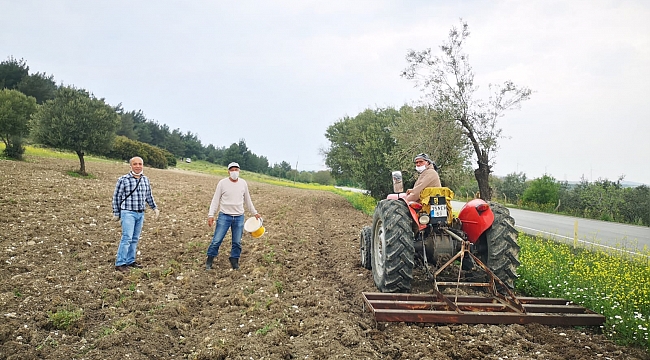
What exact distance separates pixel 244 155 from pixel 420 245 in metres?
83.3

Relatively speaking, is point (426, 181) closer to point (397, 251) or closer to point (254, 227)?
point (397, 251)

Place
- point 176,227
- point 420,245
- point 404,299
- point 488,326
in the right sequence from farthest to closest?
point 176,227
point 420,245
point 404,299
point 488,326

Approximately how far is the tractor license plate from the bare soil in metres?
1.30

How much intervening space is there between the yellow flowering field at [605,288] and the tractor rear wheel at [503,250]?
0.90 m

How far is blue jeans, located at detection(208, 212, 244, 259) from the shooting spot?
6.84m

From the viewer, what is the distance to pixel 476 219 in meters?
5.05

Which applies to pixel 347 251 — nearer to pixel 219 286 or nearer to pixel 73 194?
pixel 219 286

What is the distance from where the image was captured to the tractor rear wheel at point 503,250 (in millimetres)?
4855

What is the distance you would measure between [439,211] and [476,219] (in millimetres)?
543

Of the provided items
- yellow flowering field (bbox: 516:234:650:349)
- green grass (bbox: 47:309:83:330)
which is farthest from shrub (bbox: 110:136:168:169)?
yellow flowering field (bbox: 516:234:650:349)

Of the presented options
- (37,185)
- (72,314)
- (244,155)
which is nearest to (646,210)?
(72,314)

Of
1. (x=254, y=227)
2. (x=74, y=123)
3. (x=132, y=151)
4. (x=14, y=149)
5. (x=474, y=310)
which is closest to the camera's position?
(x=474, y=310)

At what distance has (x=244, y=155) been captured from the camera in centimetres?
8625

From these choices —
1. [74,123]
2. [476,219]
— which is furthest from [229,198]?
[74,123]
